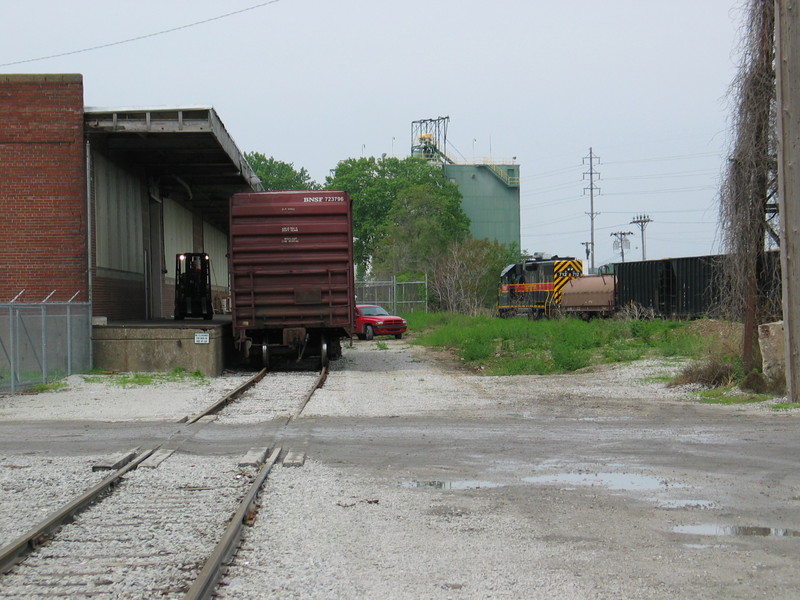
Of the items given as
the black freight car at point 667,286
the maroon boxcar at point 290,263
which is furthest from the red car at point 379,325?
the maroon boxcar at point 290,263

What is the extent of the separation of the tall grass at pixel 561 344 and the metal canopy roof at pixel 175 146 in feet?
30.5

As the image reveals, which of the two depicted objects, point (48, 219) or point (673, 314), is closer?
point (48, 219)

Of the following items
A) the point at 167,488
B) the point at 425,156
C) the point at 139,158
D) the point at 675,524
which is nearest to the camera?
the point at 675,524

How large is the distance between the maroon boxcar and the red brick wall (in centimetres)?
368

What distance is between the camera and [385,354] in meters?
29.5

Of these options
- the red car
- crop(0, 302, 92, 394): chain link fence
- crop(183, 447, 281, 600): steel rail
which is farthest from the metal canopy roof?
crop(183, 447, 281, 600): steel rail

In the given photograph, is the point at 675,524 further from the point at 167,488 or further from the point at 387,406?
the point at 387,406

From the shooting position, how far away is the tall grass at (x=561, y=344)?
835 inches

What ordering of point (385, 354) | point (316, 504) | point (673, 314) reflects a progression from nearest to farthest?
point (316, 504) < point (385, 354) < point (673, 314)

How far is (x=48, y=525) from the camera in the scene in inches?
244

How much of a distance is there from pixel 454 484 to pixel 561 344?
1610 cm

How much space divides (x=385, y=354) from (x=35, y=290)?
12.5 m

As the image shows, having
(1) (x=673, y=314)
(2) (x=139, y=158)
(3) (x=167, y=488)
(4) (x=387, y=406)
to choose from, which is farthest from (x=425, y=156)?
(3) (x=167, y=488)

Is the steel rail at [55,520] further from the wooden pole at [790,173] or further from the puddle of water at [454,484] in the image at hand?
→ the wooden pole at [790,173]
